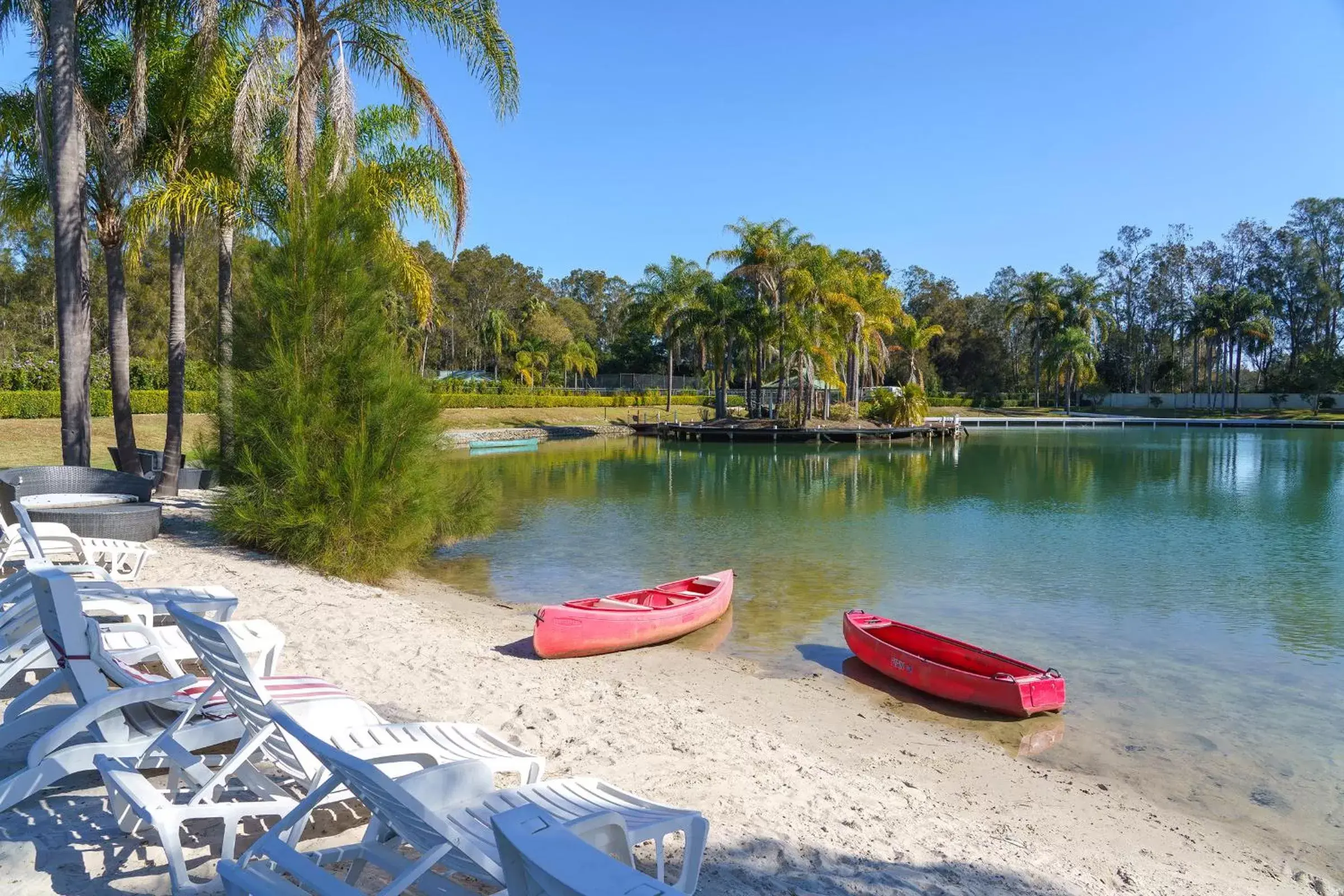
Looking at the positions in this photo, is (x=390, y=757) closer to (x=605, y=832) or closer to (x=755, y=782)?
(x=605, y=832)

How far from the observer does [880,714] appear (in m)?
8.00

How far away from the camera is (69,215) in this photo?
11977mm

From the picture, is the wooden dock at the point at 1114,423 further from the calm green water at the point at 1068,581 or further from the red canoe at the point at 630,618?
the red canoe at the point at 630,618

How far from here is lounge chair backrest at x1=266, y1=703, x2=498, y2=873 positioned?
240cm

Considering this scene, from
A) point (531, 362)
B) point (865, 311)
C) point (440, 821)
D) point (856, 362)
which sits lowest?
point (440, 821)

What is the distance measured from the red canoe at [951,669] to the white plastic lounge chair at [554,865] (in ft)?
22.9

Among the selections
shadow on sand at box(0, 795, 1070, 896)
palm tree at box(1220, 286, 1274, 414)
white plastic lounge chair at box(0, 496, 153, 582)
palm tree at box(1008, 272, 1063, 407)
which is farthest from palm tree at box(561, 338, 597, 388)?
shadow on sand at box(0, 795, 1070, 896)

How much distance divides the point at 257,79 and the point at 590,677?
10.3 m

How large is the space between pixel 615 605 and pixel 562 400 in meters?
51.7

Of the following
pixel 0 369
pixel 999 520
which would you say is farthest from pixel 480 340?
pixel 999 520

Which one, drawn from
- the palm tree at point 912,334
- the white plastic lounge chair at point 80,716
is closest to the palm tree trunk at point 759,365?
the palm tree at point 912,334

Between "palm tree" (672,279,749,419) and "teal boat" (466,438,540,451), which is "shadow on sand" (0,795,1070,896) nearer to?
"teal boat" (466,438,540,451)

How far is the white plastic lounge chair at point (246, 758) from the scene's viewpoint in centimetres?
319

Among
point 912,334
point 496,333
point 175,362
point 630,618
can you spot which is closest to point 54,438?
point 175,362
